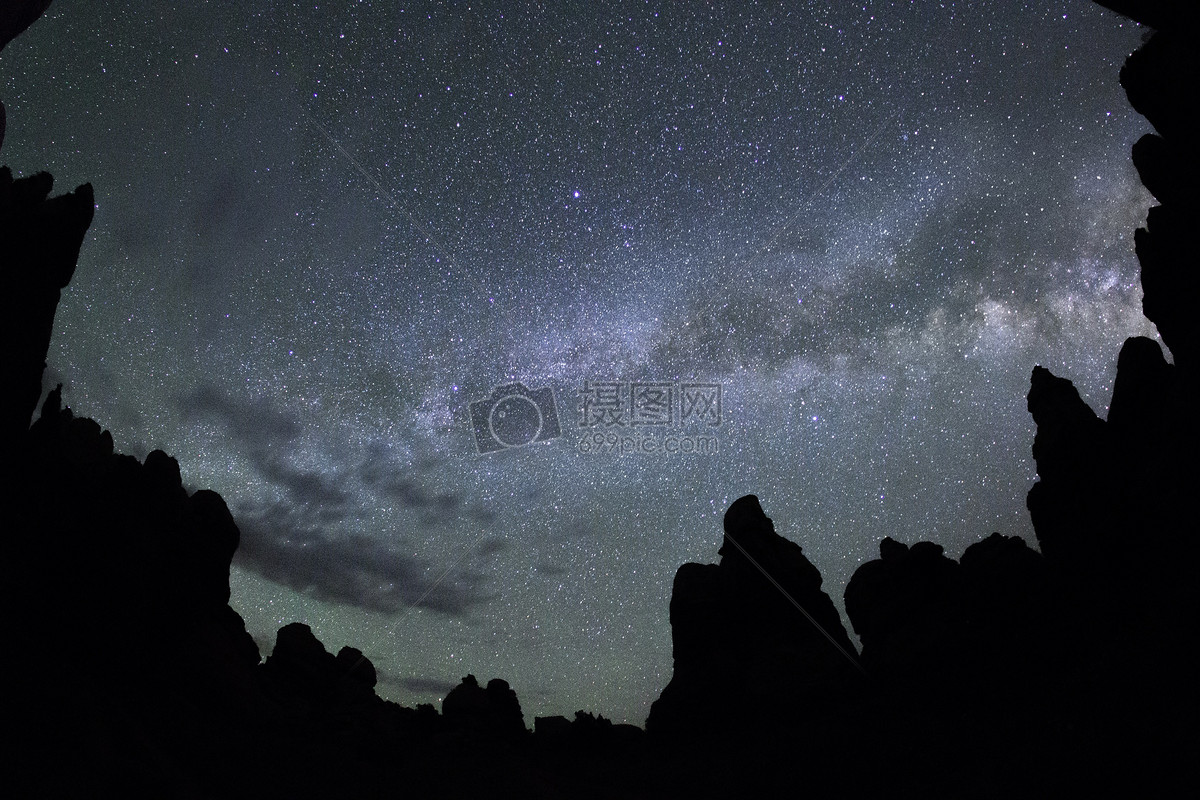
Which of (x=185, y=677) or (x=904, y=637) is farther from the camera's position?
(x=904, y=637)

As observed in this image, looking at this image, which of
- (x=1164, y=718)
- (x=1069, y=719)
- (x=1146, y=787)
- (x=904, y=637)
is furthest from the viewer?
(x=904, y=637)

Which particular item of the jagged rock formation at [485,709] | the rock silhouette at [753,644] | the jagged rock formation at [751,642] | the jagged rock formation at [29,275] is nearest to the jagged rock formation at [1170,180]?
the rock silhouette at [753,644]

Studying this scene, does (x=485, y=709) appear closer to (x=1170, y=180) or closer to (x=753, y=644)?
(x=753, y=644)

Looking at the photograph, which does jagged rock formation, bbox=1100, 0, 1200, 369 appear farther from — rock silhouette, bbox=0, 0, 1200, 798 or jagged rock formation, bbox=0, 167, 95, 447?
jagged rock formation, bbox=0, 167, 95, 447

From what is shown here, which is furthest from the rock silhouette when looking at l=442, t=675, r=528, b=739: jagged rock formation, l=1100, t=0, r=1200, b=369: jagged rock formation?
l=442, t=675, r=528, b=739: jagged rock formation

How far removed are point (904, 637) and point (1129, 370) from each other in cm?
1667

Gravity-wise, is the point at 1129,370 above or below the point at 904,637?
above

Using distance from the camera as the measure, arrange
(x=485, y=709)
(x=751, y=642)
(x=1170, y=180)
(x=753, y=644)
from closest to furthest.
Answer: (x=1170, y=180) → (x=753, y=644) → (x=751, y=642) → (x=485, y=709)

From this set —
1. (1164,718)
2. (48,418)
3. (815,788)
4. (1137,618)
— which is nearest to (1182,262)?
(1137,618)

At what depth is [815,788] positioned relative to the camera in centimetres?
1959

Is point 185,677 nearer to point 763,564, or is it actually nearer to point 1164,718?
point 763,564

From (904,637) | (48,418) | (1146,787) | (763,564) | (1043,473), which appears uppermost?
(48,418)

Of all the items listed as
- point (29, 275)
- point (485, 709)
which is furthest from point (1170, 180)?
point (29, 275)

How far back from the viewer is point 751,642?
32875mm
